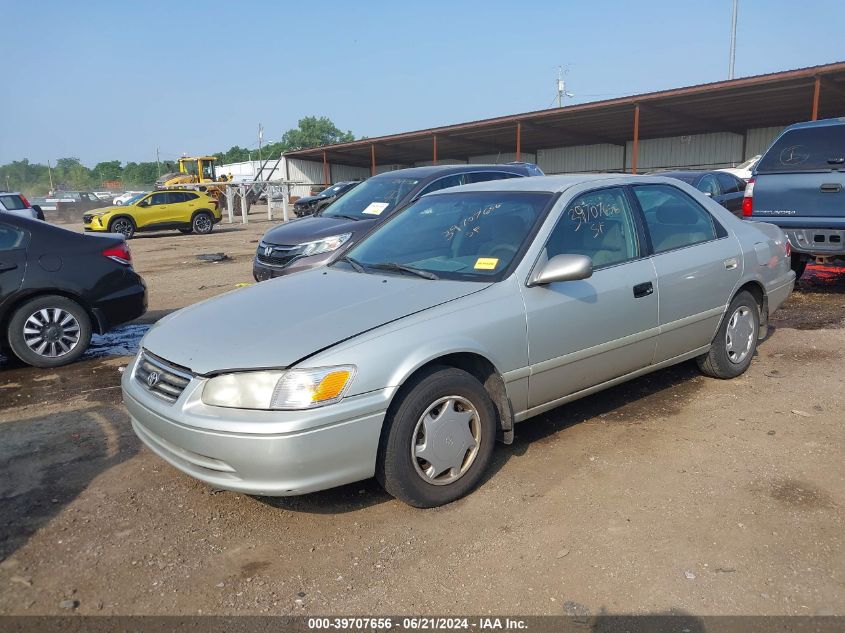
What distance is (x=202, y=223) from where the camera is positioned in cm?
2480

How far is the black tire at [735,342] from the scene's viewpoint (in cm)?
506

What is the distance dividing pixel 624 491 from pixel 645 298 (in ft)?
4.19

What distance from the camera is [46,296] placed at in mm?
6219

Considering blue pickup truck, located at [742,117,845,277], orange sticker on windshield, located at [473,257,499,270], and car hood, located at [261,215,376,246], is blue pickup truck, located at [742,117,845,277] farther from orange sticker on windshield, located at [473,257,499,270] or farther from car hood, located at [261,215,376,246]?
orange sticker on windshield, located at [473,257,499,270]

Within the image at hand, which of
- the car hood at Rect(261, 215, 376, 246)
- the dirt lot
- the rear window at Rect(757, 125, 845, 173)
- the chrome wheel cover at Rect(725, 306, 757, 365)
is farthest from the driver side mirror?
the rear window at Rect(757, 125, 845, 173)

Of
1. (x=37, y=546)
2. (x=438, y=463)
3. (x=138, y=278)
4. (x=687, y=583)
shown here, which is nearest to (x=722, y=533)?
(x=687, y=583)

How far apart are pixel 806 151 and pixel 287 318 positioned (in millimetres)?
7111

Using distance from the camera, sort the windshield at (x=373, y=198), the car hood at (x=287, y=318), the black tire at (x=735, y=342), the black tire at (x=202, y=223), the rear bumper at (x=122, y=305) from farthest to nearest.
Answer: the black tire at (x=202, y=223), the windshield at (x=373, y=198), the rear bumper at (x=122, y=305), the black tire at (x=735, y=342), the car hood at (x=287, y=318)

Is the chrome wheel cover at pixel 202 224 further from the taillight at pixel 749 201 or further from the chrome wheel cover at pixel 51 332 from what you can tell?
the taillight at pixel 749 201

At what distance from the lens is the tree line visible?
85375 mm

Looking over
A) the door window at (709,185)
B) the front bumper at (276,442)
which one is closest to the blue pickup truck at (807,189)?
the door window at (709,185)

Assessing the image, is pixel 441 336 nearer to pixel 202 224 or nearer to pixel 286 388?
pixel 286 388

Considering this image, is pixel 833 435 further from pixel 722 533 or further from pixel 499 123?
pixel 499 123

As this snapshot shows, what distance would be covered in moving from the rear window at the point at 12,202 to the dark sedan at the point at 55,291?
619 inches
